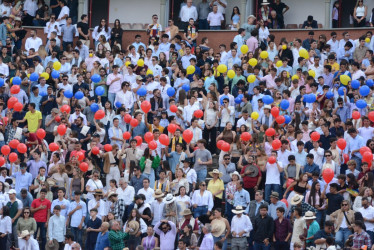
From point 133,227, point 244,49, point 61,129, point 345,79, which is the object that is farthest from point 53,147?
point 345,79

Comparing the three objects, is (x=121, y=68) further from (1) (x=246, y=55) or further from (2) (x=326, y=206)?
(2) (x=326, y=206)

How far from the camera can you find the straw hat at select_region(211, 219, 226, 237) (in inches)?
1022

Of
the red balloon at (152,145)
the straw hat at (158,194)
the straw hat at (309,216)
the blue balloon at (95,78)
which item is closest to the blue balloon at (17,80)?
the blue balloon at (95,78)

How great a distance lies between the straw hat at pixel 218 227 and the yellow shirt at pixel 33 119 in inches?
286

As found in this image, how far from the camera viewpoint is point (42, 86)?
1302 inches

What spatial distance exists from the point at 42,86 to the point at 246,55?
20.6ft

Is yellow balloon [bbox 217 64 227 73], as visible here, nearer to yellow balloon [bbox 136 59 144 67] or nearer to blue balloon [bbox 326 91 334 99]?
yellow balloon [bbox 136 59 144 67]

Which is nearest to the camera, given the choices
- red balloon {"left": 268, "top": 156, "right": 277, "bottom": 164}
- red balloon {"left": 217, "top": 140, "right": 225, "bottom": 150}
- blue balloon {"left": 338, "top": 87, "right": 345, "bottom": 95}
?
red balloon {"left": 268, "top": 156, "right": 277, "bottom": 164}

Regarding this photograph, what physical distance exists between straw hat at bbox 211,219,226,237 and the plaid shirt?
10.7ft

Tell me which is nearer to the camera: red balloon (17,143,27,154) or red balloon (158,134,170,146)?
red balloon (158,134,170,146)

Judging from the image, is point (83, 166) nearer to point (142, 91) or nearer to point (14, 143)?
point (14, 143)

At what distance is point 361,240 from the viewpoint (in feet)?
79.2

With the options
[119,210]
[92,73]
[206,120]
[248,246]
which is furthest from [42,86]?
[248,246]

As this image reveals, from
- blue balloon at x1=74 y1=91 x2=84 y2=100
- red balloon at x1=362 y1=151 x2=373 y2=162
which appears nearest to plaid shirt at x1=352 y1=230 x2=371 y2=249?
red balloon at x1=362 y1=151 x2=373 y2=162
